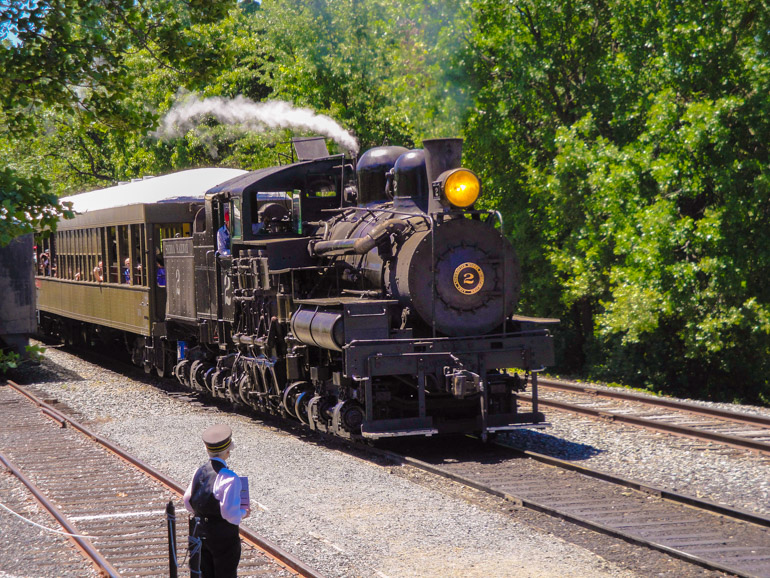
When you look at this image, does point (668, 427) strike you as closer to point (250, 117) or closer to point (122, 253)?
point (122, 253)

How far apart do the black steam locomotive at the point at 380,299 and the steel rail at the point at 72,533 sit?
3.13 metres

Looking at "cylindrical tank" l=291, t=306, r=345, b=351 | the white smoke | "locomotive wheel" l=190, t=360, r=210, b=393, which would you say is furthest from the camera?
the white smoke

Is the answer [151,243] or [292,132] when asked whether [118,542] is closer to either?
[151,243]

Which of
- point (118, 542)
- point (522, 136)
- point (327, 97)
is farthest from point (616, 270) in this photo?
point (118, 542)

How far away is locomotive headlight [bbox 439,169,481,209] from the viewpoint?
9.73 m

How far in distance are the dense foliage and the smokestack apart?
497 cm

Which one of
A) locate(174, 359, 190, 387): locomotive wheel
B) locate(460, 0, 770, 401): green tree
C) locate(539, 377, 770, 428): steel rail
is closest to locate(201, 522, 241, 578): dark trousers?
locate(539, 377, 770, 428): steel rail

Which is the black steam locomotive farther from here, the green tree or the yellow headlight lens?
the green tree

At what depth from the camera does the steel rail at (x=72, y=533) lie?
6.41 meters

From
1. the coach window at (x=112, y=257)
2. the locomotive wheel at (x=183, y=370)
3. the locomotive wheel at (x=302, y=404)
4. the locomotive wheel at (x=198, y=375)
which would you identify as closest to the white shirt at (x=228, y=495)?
the locomotive wheel at (x=302, y=404)

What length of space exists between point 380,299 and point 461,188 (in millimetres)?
1571

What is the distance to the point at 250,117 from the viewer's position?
2453 centimetres

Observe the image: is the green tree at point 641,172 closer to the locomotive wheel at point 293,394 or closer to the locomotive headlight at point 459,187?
the locomotive headlight at point 459,187

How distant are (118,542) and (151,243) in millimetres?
9535
